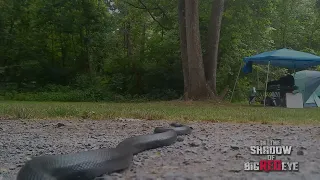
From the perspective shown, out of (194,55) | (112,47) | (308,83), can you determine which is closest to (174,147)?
(194,55)

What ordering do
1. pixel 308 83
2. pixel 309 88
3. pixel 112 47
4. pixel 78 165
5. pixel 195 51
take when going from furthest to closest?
pixel 112 47 → pixel 308 83 → pixel 309 88 → pixel 195 51 → pixel 78 165

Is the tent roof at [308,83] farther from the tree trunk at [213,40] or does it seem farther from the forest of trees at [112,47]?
the tree trunk at [213,40]

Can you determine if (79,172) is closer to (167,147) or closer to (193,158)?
(193,158)

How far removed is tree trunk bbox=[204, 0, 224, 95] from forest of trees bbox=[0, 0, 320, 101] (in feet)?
5.92

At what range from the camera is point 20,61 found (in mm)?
21312

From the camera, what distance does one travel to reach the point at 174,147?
375 cm

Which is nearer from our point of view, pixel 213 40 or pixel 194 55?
pixel 194 55

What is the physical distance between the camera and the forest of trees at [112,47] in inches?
664

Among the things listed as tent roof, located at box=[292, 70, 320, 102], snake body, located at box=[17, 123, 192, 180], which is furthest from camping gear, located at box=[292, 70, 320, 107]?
snake body, located at box=[17, 123, 192, 180]

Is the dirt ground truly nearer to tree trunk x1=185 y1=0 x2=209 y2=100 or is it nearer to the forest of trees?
tree trunk x1=185 y1=0 x2=209 y2=100

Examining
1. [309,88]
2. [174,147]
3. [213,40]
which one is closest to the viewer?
[174,147]

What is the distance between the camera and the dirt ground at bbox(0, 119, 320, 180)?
2.61 metres

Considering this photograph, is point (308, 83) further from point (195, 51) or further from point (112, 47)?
point (112, 47)

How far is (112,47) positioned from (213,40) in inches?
343
